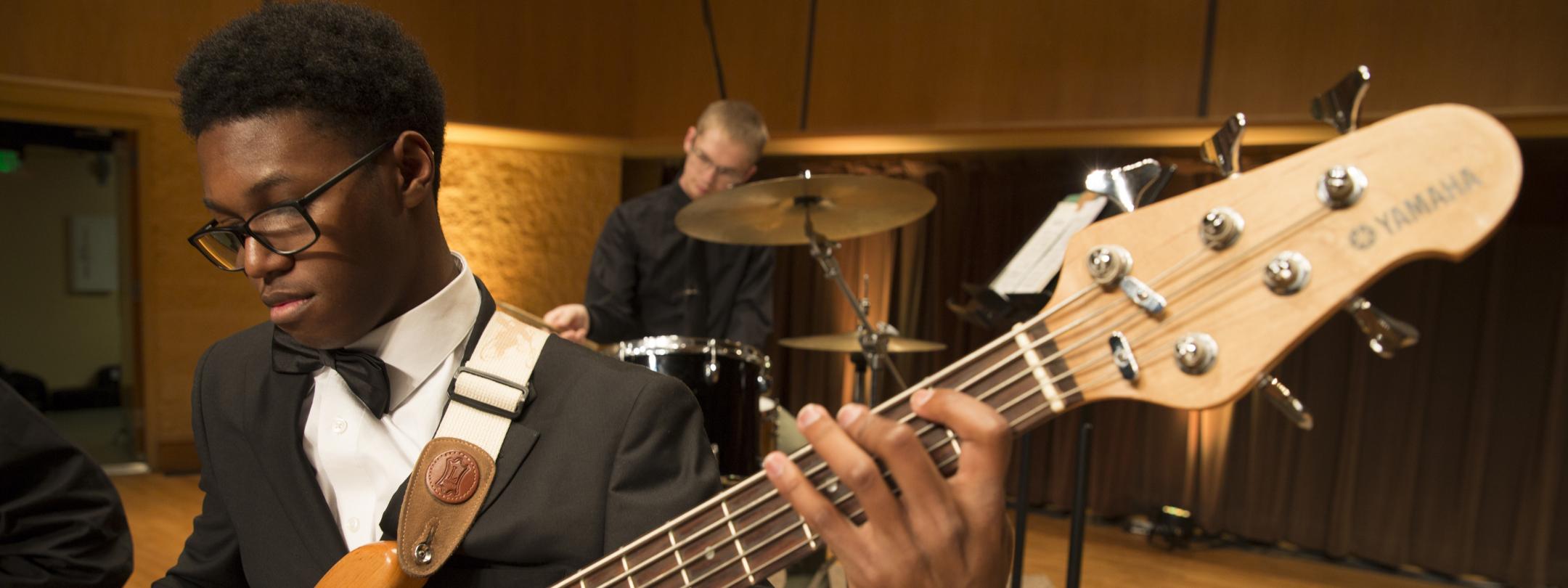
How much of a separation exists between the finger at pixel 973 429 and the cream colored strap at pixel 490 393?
49cm

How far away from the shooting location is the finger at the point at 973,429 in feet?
2.44

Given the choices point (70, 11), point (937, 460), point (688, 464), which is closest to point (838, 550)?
point (937, 460)

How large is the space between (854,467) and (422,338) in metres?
0.57

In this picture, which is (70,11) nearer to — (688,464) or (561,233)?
(561,233)

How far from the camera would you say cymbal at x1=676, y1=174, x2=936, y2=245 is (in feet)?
9.07

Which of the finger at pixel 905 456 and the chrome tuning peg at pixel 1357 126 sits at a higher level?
the chrome tuning peg at pixel 1357 126

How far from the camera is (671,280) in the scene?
3.54 m

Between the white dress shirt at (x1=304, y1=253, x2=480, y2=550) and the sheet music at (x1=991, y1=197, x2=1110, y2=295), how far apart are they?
1.15 m

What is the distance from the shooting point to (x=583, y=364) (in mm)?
1120

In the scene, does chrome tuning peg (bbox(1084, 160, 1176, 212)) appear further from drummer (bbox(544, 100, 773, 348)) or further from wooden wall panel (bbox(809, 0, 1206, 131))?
wooden wall panel (bbox(809, 0, 1206, 131))

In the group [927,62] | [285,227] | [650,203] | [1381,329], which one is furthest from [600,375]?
[927,62]

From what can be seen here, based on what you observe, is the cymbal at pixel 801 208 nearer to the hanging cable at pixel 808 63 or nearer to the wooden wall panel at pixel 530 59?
the hanging cable at pixel 808 63

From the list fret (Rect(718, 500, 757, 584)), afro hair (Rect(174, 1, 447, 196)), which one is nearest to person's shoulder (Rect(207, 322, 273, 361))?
afro hair (Rect(174, 1, 447, 196))

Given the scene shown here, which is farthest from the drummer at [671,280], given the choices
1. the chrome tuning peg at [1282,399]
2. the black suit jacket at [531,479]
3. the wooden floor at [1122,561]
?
the chrome tuning peg at [1282,399]
